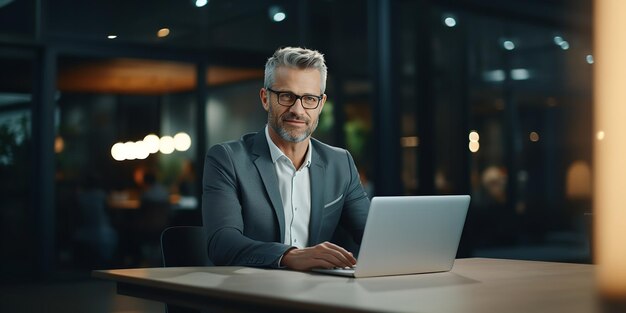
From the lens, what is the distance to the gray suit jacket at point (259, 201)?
2.62 m

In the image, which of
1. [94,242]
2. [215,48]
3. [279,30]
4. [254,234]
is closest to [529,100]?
[279,30]

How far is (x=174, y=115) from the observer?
26.3 feet

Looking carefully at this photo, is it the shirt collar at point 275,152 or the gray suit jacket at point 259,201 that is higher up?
the shirt collar at point 275,152

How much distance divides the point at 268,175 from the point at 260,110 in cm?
522

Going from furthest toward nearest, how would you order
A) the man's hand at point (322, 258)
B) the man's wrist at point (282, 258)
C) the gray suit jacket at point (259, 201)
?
the gray suit jacket at point (259, 201) → the man's wrist at point (282, 258) → the man's hand at point (322, 258)

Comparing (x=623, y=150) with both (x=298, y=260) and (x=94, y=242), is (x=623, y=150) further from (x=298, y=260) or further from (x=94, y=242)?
(x=94, y=242)

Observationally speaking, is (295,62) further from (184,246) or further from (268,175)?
(184,246)

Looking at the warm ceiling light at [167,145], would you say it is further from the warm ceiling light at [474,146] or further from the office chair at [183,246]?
the office chair at [183,246]

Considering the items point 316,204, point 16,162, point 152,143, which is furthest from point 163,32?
point 316,204

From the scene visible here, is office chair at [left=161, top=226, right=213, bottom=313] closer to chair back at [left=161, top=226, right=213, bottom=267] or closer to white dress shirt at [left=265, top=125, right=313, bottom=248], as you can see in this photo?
chair back at [left=161, top=226, right=213, bottom=267]

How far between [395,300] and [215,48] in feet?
21.5

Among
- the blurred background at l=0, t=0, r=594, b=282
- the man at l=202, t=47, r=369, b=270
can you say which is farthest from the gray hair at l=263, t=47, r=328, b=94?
the blurred background at l=0, t=0, r=594, b=282

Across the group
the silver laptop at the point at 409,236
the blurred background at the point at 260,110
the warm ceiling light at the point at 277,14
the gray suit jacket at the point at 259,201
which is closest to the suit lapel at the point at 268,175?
the gray suit jacket at the point at 259,201

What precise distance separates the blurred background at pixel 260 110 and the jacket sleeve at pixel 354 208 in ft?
13.2
